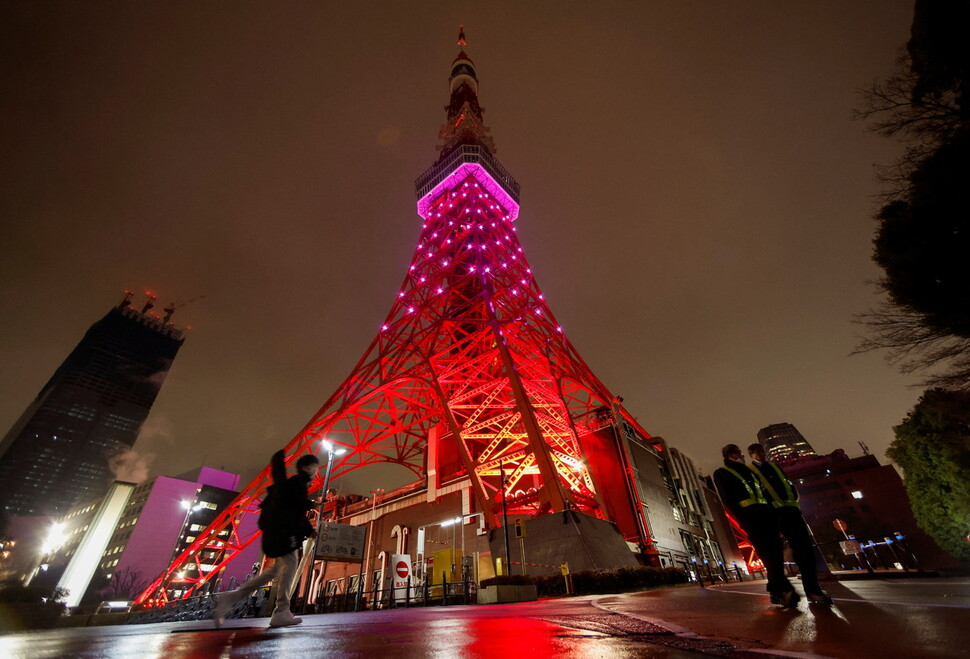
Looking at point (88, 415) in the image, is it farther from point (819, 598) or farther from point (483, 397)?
point (819, 598)

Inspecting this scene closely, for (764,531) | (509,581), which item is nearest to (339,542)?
(509,581)

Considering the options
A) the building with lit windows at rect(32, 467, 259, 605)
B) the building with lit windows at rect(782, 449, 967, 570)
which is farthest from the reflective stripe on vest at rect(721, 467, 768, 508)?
the building with lit windows at rect(32, 467, 259, 605)

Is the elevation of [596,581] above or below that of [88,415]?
below

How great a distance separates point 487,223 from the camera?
3200cm

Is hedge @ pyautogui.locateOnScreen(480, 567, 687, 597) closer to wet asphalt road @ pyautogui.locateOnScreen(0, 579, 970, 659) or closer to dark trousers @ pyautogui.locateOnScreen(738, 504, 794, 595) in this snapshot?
dark trousers @ pyautogui.locateOnScreen(738, 504, 794, 595)

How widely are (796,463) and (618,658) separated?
84041 millimetres

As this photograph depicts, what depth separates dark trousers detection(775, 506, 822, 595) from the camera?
343cm

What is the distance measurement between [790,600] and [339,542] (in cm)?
1378

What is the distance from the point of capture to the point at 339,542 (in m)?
14.1

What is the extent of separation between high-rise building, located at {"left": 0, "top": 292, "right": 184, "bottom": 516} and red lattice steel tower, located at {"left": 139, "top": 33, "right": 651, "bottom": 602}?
5878 inches

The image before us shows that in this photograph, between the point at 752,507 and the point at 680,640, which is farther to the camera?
the point at 752,507

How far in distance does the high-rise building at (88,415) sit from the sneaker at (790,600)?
592ft

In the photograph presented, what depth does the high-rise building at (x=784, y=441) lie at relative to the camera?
6024 inches

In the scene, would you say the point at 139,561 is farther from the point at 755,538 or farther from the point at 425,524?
the point at 755,538
